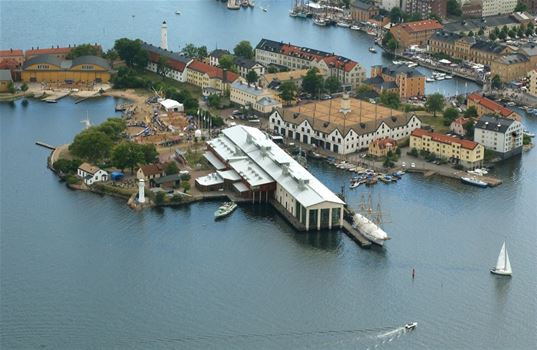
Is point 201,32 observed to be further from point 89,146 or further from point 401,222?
point 401,222

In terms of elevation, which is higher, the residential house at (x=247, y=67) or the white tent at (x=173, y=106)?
the residential house at (x=247, y=67)

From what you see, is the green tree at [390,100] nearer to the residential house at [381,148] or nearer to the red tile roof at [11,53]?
the residential house at [381,148]

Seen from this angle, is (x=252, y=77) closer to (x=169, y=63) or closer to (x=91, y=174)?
(x=169, y=63)

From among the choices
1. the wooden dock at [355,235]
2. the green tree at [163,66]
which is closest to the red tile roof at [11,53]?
the green tree at [163,66]

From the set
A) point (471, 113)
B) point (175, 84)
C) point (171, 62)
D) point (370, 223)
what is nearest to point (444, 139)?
point (471, 113)

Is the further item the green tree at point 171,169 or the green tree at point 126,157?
the green tree at point 126,157

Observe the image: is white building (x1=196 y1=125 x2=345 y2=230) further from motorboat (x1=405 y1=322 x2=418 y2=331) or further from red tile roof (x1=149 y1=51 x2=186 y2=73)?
red tile roof (x1=149 y1=51 x2=186 y2=73)

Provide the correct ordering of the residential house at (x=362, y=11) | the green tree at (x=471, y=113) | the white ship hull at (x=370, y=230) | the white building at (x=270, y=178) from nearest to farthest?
the white ship hull at (x=370, y=230)
the white building at (x=270, y=178)
the green tree at (x=471, y=113)
the residential house at (x=362, y=11)
